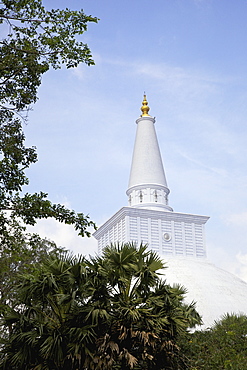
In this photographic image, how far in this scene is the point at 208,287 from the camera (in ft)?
131

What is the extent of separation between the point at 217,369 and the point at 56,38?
10.9 meters

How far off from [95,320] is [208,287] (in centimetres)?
2779

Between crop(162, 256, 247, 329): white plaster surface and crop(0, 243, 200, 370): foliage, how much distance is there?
22.6 meters

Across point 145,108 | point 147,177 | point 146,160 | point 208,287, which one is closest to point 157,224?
point 147,177

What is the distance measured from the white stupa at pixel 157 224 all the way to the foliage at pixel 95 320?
27033 mm

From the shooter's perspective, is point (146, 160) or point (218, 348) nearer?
point (218, 348)

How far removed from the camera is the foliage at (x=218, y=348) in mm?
16328

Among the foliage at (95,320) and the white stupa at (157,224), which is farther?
the white stupa at (157,224)

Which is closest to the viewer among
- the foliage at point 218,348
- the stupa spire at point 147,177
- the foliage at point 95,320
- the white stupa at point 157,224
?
the foliage at point 95,320

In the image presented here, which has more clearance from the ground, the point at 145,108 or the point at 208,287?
the point at 145,108

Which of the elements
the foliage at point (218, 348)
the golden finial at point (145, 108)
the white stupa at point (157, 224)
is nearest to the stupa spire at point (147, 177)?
the white stupa at point (157, 224)

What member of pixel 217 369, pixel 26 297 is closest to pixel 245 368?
pixel 217 369

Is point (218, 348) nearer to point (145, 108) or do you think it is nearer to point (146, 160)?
point (146, 160)

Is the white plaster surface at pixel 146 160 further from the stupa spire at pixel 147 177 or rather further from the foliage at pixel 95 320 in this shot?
the foliage at pixel 95 320
